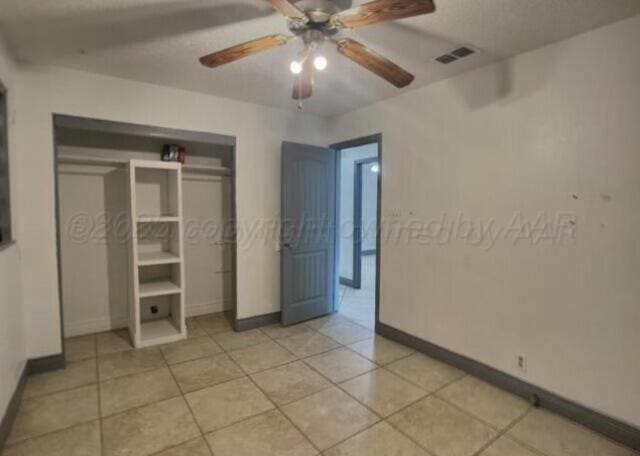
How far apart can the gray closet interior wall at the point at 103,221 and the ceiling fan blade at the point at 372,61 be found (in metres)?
2.08

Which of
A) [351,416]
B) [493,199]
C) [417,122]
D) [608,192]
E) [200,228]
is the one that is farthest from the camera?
[200,228]

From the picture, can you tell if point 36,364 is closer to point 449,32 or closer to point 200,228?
point 200,228

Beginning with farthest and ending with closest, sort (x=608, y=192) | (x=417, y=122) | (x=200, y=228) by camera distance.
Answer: (x=200, y=228)
(x=417, y=122)
(x=608, y=192)

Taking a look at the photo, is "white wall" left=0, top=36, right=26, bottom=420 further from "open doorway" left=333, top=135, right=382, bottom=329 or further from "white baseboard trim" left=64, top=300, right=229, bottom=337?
"open doorway" left=333, top=135, right=382, bottom=329

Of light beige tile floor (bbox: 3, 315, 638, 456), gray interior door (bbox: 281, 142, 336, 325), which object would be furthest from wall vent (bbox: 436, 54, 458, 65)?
light beige tile floor (bbox: 3, 315, 638, 456)

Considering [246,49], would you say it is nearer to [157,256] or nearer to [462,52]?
[462,52]

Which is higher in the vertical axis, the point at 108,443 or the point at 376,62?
the point at 376,62

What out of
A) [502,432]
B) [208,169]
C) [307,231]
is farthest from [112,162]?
[502,432]

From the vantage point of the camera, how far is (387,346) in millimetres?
3377

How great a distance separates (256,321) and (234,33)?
282 cm

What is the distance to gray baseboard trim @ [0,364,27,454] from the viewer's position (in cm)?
193

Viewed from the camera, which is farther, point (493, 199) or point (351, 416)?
point (493, 199)

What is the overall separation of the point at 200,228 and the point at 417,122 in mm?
2687

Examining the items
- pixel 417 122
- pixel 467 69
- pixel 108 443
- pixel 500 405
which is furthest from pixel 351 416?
pixel 467 69
